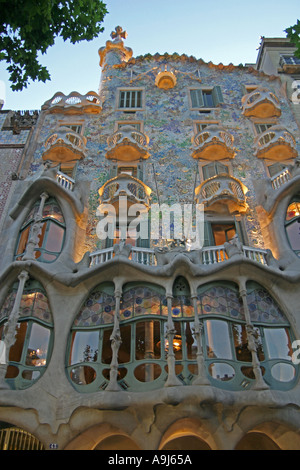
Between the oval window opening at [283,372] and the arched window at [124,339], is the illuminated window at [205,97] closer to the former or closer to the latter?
the arched window at [124,339]

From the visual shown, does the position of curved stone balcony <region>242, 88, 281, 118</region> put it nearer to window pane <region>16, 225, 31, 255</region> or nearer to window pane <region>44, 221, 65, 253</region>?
window pane <region>44, 221, 65, 253</region>

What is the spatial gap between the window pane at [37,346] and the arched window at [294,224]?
29.8 ft

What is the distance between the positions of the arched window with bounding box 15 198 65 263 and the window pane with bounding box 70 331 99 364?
287cm

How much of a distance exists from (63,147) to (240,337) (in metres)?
11.5

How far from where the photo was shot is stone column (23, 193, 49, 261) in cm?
1323

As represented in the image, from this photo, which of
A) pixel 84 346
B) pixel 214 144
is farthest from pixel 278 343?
pixel 214 144

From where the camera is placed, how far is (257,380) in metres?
11.0

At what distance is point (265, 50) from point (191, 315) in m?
22.4

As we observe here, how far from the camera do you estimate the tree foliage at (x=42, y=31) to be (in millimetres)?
9812

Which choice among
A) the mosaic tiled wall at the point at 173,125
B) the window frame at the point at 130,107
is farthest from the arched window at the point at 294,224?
the window frame at the point at 130,107

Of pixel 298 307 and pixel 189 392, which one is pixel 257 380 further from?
pixel 298 307

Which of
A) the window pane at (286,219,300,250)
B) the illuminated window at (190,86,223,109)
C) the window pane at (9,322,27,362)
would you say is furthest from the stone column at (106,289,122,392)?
the illuminated window at (190,86,223,109)

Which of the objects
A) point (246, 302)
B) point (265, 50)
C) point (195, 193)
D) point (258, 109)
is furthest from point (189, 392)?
point (265, 50)

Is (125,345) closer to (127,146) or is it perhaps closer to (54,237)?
(54,237)
